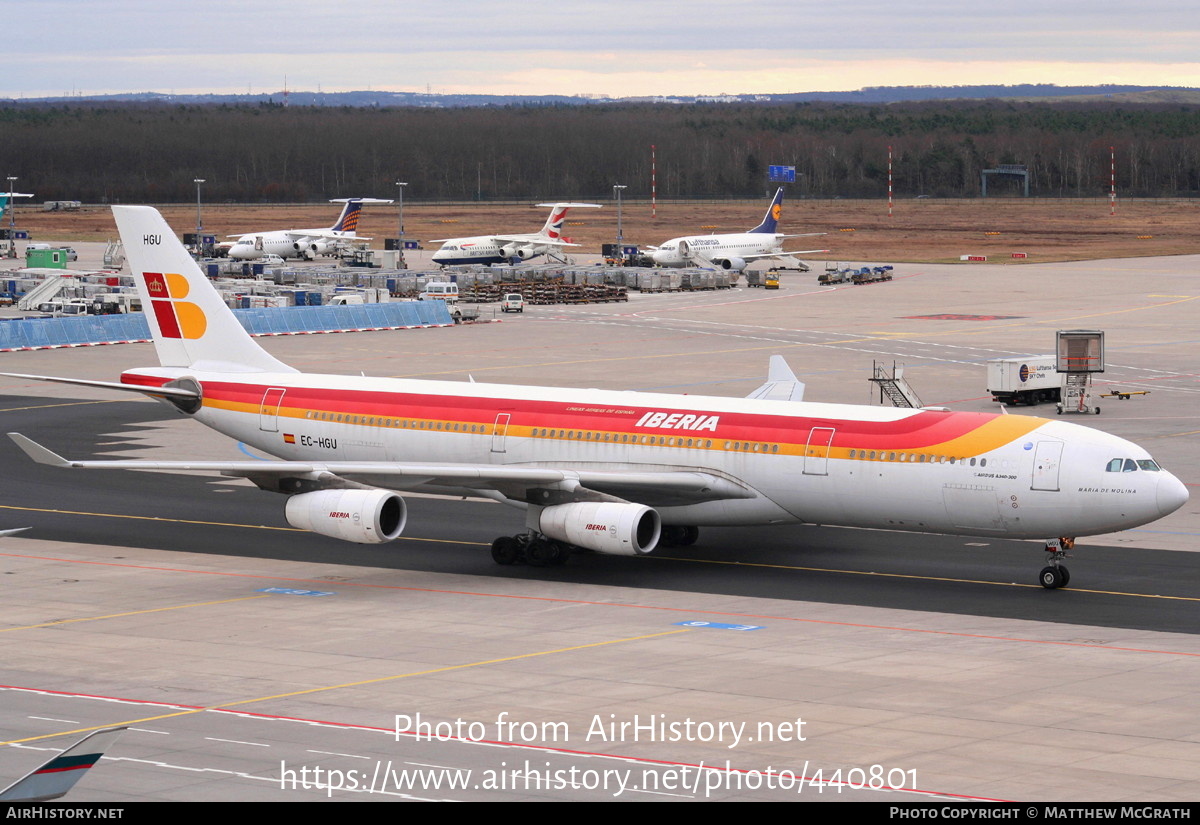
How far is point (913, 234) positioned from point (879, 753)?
6691 inches

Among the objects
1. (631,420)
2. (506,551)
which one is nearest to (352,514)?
(506,551)

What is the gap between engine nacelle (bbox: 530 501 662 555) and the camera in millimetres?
37356

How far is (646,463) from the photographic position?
132ft

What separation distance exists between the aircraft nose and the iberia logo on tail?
25.9 m

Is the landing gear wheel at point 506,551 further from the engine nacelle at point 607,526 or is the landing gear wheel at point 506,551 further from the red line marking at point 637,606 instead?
the red line marking at point 637,606

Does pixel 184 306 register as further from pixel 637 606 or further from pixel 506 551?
pixel 637 606

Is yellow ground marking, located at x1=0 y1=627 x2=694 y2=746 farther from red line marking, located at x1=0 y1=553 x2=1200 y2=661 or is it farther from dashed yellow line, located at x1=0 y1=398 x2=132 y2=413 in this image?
dashed yellow line, located at x1=0 y1=398 x2=132 y2=413

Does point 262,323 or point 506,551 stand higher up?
point 262,323

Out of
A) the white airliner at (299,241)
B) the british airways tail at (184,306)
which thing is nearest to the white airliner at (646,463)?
the british airways tail at (184,306)

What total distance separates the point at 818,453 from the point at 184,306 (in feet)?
62.9

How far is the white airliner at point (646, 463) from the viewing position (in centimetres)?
3609

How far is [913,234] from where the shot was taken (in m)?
189
